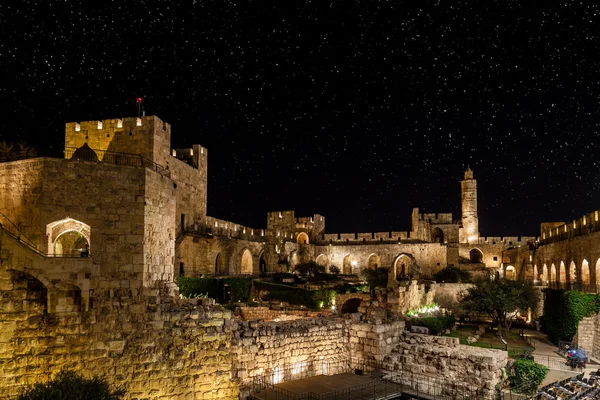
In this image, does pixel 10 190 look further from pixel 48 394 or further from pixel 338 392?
pixel 338 392

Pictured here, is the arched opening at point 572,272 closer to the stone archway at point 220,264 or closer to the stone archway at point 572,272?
the stone archway at point 572,272

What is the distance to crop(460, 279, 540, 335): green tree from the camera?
21906 millimetres

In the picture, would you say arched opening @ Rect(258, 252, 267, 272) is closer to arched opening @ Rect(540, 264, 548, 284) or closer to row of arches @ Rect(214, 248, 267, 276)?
row of arches @ Rect(214, 248, 267, 276)

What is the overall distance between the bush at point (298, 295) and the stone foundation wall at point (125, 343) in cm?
1321

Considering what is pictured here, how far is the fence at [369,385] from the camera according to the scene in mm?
11641

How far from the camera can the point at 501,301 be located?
2191 cm

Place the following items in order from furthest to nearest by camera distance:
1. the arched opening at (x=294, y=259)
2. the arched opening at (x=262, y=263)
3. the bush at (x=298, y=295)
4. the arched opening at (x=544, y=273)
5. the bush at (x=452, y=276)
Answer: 1. the arched opening at (x=294, y=259)
2. the bush at (x=452, y=276)
3. the arched opening at (x=262, y=263)
4. the arched opening at (x=544, y=273)
5. the bush at (x=298, y=295)

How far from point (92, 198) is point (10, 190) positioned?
2.06 metres

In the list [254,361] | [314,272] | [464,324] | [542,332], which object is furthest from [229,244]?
[542,332]

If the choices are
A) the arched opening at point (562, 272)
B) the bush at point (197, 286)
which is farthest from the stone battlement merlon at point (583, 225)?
the bush at point (197, 286)

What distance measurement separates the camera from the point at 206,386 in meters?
11.5

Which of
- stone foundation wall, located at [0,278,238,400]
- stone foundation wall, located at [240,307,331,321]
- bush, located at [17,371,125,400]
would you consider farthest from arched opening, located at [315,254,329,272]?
bush, located at [17,371,125,400]

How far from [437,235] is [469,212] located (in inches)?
183

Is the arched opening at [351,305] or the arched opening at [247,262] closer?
the arched opening at [351,305]
